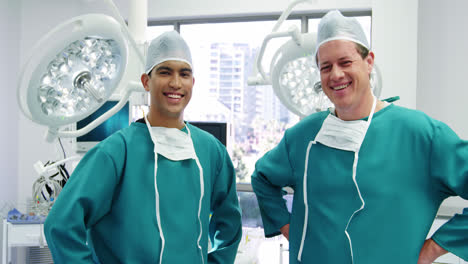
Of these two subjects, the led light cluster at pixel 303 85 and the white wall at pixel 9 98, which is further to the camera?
the white wall at pixel 9 98

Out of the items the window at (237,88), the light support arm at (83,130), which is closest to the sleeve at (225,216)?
the light support arm at (83,130)

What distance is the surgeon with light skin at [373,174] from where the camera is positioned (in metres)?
1.24

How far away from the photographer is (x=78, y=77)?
135cm

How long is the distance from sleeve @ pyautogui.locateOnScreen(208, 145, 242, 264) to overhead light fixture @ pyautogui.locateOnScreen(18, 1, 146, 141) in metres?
0.52

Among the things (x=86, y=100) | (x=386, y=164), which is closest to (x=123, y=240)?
(x=86, y=100)

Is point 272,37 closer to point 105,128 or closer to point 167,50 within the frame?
point 167,50

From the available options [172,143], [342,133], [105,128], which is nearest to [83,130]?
[172,143]

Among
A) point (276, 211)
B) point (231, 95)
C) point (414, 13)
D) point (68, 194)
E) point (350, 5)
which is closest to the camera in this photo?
point (68, 194)

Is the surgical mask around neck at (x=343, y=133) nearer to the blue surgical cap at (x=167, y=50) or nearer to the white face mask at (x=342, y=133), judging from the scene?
the white face mask at (x=342, y=133)

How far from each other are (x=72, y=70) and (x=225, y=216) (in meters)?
0.76

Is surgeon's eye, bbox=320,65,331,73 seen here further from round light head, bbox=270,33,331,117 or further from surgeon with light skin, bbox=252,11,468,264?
round light head, bbox=270,33,331,117

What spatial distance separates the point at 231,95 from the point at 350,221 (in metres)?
3.12

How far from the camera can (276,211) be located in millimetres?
1554

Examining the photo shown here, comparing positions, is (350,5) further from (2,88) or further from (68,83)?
(2,88)
